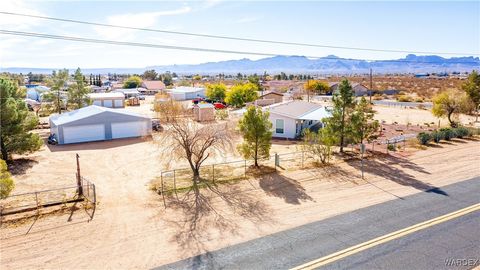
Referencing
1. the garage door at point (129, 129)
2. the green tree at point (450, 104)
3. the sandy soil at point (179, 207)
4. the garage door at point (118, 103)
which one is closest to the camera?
the sandy soil at point (179, 207)

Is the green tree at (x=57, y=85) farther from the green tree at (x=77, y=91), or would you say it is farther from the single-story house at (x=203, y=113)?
the single-story house at (x=203, y=113)

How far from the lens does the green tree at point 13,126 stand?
25.9 metres

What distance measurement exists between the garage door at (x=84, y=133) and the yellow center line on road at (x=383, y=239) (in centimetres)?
3120

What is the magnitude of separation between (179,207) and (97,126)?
23433 mm

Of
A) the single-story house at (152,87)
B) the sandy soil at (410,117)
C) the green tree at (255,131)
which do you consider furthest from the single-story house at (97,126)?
the single-story house at (152,87)

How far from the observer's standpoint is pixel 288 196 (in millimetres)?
19453

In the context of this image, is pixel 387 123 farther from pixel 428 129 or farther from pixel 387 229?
pixel 387 229

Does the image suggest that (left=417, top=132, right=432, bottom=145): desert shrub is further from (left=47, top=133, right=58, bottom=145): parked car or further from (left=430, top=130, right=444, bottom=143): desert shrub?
(left=47, top=133, right=58, bottom=145): parked car

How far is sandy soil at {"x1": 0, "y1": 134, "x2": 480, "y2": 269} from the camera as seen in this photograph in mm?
13562

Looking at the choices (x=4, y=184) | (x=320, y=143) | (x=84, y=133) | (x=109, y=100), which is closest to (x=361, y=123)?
(x=320, y=143)

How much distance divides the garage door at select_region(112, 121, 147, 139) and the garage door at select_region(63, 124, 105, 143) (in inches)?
53.8

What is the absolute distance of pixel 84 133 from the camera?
3703 cm

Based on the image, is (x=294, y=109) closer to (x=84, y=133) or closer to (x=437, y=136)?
(x=437, y=136)

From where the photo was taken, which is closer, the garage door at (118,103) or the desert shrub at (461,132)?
the desert shrub at (461,132)
